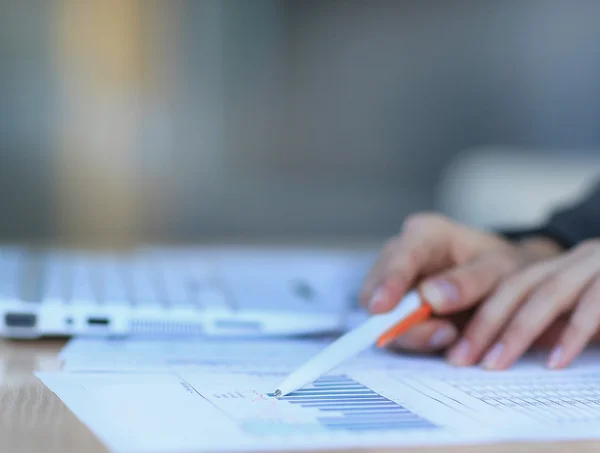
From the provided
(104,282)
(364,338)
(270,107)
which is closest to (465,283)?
(364,338)

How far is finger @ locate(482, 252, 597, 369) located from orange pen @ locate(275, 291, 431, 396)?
7 cm

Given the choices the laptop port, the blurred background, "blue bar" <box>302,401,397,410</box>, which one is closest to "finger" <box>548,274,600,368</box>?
"blue bar" <box>302,401,397,410</box>

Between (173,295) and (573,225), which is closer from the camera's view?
(173,295)

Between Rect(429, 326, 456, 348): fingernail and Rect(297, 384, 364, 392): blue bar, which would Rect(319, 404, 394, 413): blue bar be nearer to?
Rect(297, 384, 364, 392): blue bar

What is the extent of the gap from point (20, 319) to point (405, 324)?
1.05 ft

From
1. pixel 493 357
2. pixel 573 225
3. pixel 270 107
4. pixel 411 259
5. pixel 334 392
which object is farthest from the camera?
pixel 270 107

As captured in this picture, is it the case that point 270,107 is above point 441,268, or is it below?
above

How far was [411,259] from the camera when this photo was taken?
733 millimetres

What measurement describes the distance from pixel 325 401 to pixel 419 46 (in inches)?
160

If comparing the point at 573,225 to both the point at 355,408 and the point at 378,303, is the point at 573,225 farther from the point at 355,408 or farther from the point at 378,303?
the point at 355,408

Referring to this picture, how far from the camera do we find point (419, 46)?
14.2ft

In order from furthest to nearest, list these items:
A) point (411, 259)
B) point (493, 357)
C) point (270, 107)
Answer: point (270, 107)
point (411, 259)
point (493, 357)

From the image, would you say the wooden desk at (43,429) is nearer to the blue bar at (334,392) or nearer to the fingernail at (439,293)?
the blue bar at (334,392)

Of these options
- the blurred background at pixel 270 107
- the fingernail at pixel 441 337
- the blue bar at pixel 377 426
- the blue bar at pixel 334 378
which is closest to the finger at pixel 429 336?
the fingernail at pixel 441 337
